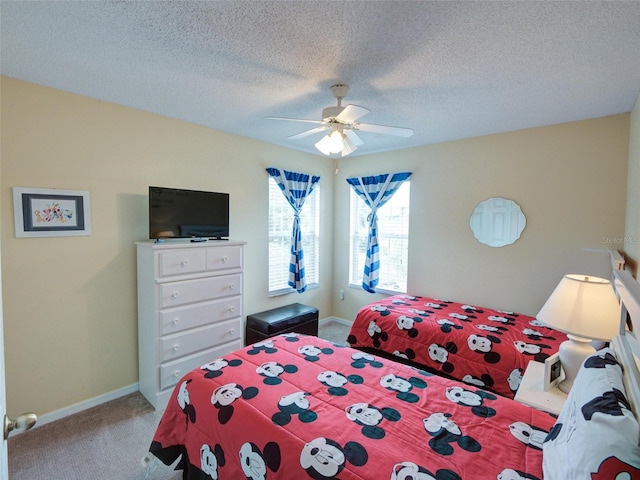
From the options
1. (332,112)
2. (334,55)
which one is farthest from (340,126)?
(334,55)

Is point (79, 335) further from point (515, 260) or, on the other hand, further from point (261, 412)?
point (515, 260)

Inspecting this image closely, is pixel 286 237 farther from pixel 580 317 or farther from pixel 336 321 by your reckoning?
pixel 580 317

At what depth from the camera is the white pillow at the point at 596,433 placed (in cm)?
77

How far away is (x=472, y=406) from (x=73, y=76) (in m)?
3.19

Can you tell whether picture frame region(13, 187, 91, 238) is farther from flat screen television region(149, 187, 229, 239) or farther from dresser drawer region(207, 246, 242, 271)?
dresser drawer region(207, 246, 242, 271)

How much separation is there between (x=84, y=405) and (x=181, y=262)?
1402 mm

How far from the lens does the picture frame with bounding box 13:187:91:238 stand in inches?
86.4

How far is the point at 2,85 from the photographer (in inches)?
82.7

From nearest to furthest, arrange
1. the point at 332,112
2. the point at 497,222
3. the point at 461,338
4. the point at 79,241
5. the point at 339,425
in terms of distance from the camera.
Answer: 1. the point at 339,425
2. the point at 332,112
3. the point at 79,241
4. the point at 461,338
5. the point at 497,222

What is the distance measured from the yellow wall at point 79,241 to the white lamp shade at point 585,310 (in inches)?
122

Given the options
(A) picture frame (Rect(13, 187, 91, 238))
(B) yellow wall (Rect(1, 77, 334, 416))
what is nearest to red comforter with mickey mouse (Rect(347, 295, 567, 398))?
(B) yellow wall (Rect(1, 77, 334, 416))

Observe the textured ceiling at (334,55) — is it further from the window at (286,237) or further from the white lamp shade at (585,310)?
the window at (286,237)

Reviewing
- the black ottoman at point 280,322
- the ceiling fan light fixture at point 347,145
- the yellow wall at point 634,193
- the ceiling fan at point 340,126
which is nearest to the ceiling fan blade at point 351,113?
the ceiling fan at point 340,126

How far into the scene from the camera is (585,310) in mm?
1600
